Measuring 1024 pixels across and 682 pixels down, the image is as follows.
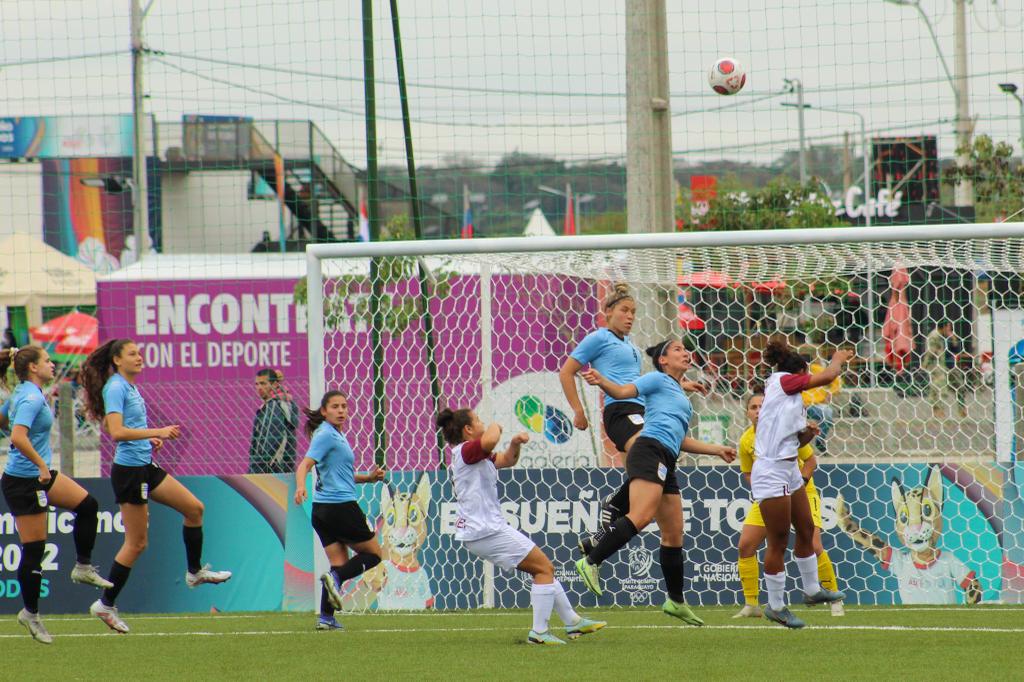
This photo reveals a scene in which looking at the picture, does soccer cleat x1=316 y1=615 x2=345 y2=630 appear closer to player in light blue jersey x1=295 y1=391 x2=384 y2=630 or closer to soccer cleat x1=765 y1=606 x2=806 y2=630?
player in light blue jersey x1=295 y1=391 x2=384 y2=630

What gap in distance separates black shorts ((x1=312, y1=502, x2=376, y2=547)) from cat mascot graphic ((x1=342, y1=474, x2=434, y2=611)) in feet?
5.27

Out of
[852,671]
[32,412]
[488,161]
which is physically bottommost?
[852,671]

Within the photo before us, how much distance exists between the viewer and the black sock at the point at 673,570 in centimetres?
816

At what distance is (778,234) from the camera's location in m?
9.59

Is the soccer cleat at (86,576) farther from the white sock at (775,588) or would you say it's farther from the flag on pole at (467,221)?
the flag on pole at (467,221)

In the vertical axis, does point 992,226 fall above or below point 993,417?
above

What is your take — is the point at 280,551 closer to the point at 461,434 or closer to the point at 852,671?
the point at 461,434

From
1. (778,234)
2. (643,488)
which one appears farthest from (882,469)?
(643,488)

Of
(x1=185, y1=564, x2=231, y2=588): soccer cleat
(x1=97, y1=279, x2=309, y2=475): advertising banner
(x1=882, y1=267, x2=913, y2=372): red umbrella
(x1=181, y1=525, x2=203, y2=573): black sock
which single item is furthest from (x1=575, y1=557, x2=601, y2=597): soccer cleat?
(x1=97, y1=279, x2=309, y2=475): advertising banner

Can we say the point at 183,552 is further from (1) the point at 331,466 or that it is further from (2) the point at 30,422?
(2) the point at 30,422

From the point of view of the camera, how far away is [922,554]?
396 inches

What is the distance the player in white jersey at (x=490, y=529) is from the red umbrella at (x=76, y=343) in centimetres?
1531

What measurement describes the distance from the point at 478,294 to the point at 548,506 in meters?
1.97

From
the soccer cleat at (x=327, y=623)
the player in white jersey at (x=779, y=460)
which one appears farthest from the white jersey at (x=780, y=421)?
the soccer cleat at (x=327, y=623)
